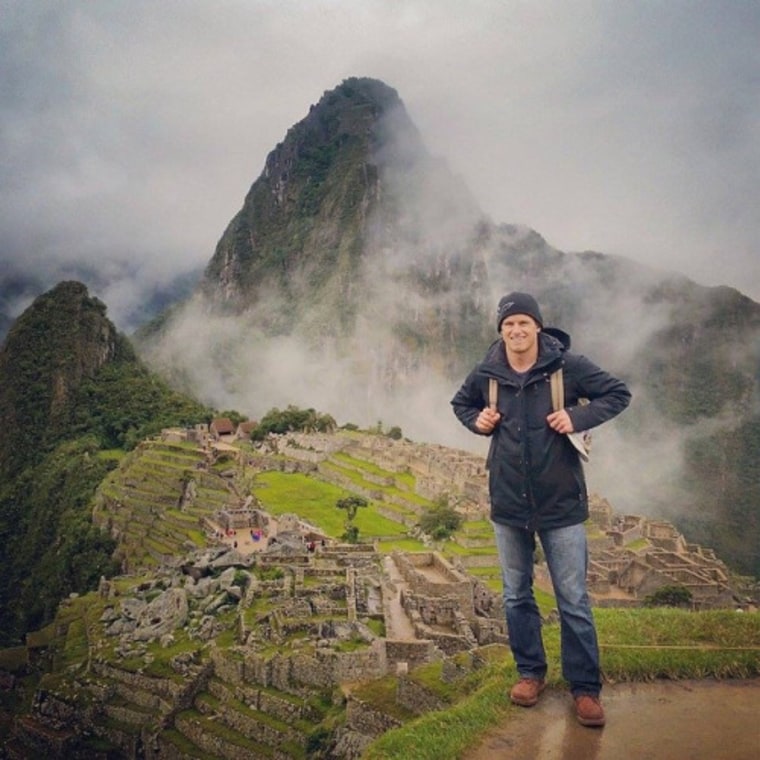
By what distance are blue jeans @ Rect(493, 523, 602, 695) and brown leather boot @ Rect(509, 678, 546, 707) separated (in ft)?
0.22

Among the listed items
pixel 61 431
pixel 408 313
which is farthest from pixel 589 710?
pixel 408 313

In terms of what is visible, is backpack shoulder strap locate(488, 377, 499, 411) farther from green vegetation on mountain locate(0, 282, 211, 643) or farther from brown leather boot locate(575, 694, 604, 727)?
green vegetation on mountain locate(0, 282, 211, 643)

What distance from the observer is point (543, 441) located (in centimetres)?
427

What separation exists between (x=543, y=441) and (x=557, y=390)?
32 cm

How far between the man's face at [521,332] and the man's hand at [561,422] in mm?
455

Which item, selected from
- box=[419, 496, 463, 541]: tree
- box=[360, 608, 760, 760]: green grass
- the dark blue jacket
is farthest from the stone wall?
box=[419, 496, 463, 541]: tree

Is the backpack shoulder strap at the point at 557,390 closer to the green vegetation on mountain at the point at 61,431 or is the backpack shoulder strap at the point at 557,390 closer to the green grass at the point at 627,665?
the green grass at the point at 627,665

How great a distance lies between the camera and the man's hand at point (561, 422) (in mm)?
4168

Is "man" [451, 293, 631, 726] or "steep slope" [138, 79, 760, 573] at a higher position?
"steep slope" [138, 79, 760, 573]

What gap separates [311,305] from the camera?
138 meters

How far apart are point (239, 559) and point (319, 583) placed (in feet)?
9.34

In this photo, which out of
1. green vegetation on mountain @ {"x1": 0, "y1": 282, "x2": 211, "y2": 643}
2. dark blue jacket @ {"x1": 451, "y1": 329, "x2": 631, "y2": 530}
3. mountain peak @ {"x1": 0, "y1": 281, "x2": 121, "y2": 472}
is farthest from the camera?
mountain peak @ {"x1": 0, "y1": 281, "x2": 121, "y2": 472}

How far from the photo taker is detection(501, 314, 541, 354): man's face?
4371 mm

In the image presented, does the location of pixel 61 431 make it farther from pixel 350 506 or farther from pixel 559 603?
pixel 559 603
